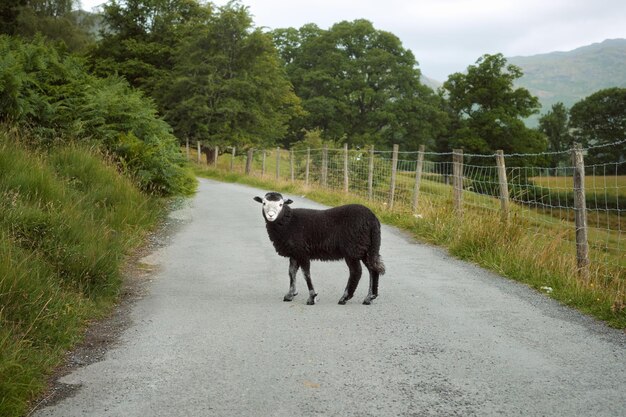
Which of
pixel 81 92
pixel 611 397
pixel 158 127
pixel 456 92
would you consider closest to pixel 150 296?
pixel 611 397

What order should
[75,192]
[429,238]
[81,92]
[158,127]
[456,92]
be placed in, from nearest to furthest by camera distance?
1. [75,192]
2. [429,238]
3. [81,92]
4. [158,127]
5. [456,92]

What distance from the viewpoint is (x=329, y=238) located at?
6559mm

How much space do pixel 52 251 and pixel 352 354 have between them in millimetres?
3803

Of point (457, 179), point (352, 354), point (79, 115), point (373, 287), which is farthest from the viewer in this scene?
point (79, 115)

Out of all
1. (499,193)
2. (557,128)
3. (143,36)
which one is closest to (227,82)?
(143,36)

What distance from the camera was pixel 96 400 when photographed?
13.2 ft

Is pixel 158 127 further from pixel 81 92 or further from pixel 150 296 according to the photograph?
pixel 150 296

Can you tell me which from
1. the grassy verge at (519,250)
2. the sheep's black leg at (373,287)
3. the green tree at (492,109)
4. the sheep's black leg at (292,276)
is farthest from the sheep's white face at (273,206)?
the green tree at (492,109)

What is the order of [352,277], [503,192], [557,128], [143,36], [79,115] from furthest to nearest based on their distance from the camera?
[557,128]
[143,36]
[79,115]
[503,192]
[352,277]

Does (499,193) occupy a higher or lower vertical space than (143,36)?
lower

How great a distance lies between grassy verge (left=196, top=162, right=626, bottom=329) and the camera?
661 centimetres

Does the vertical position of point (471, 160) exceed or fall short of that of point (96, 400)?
it exceeds it

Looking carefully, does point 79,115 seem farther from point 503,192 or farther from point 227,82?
point 227,82

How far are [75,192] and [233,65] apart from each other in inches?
1133
